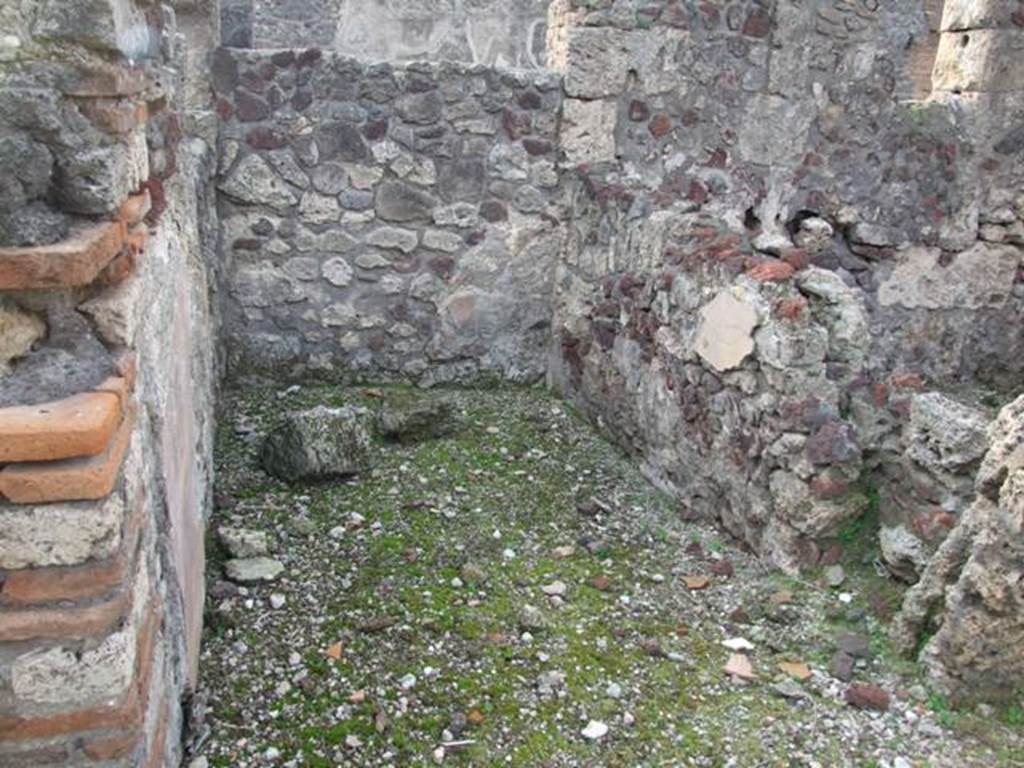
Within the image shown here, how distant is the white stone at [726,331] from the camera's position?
11.3 feet

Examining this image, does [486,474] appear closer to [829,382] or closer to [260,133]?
[829,382]

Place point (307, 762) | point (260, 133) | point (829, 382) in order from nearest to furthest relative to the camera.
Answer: point (307, 762)
point (829, 382)
point (260, 133)

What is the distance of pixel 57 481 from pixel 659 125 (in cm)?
398

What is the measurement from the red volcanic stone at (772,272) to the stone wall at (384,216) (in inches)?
62.4

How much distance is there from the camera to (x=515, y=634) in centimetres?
296

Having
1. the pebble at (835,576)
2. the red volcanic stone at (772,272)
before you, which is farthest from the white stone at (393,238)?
the pebble at (835,576)

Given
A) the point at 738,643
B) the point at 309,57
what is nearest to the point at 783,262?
the point at 738,643

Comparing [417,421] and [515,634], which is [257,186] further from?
[515,634]

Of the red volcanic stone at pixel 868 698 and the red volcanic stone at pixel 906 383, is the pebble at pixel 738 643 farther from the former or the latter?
the red volcanic stone at pixel 906 383

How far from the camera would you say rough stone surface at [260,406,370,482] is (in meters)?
3.77

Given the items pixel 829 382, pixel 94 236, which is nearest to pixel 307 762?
pixel 94 236

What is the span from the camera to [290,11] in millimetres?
9922

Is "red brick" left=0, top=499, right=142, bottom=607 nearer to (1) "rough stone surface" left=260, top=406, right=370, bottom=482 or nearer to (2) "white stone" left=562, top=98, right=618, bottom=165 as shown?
(1) "rough stone surface" left=260, top=406, right=370, bottom=482

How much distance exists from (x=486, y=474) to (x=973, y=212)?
3.43 metres
